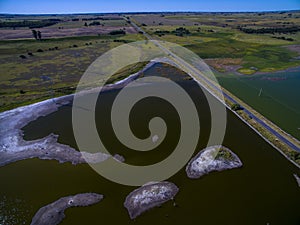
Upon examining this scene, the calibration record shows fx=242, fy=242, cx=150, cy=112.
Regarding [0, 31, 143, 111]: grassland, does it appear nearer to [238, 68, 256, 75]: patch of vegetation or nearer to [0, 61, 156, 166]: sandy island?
[0, 61, 156, 166]: sandy island

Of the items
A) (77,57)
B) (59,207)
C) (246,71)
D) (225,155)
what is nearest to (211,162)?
(225,155)

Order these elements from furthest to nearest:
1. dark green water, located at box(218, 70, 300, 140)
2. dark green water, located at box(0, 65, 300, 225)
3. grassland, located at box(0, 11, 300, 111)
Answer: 1. grassland, located at box(0, 11, 300, 111)
2. dark green water, located at box(218, 70, 300, 140)
3. dark green water, located at box(0, 65, 300, 225)

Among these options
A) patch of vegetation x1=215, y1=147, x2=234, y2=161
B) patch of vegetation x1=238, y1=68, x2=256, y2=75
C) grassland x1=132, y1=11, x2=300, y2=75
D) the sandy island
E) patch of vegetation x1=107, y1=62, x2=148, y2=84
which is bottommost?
the sandy island

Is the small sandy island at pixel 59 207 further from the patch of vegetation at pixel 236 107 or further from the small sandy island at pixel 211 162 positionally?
the patch of vegetation at pixel 236 107

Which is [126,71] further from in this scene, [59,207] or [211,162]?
[59,207]

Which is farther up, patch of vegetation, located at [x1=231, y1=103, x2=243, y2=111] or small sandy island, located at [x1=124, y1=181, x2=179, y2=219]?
patch of vegetation, located at [x1=231, y1=103, x2=243, y2=111]

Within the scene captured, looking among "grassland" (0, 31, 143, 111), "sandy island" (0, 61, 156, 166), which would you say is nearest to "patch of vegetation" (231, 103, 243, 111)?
"sandy island" (0, 61, 156, 166)
